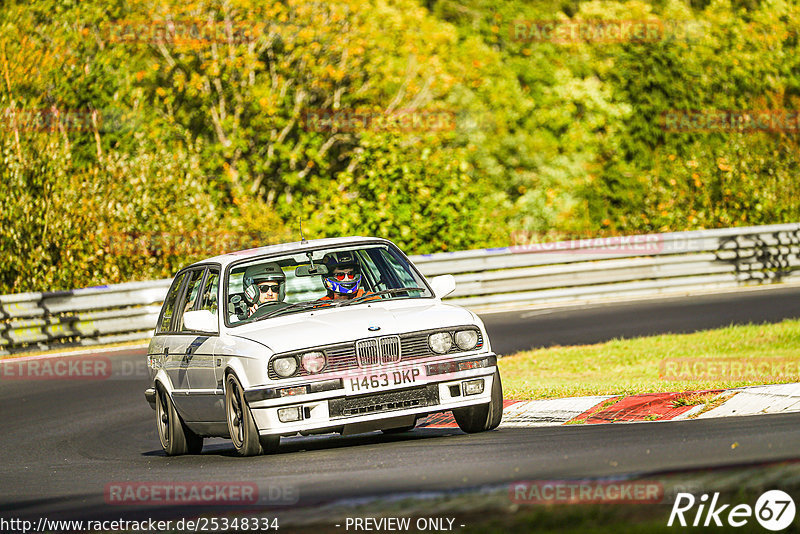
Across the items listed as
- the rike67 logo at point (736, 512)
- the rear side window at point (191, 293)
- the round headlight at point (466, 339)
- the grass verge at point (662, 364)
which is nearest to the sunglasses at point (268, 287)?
the rear side window at point (191, 293)

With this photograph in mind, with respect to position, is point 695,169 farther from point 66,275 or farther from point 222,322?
point 222,322

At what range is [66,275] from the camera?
79.1ft

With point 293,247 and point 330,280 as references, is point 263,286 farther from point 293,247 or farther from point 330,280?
point 330,280

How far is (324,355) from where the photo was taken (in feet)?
29.2

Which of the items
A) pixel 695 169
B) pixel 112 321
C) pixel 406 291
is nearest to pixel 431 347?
pixel 406 291

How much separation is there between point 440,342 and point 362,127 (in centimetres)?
2808

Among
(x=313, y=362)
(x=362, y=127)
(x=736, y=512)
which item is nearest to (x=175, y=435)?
(x=313, y=362)

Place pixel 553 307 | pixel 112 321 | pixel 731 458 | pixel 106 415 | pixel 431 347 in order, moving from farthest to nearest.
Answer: pixel 553 307
pixel 112 321
pixel 106 415
pixel 431 347
pixel 731 458

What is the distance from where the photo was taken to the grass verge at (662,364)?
1154 centimetres

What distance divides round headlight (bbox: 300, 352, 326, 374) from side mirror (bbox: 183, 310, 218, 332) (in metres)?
1.15

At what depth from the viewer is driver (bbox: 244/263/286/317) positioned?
33.0 feet

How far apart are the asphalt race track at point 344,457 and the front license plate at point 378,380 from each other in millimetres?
451

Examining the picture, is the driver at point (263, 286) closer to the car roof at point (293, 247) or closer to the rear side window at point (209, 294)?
the car roof at point (293, 247)

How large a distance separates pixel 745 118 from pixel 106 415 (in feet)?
108
